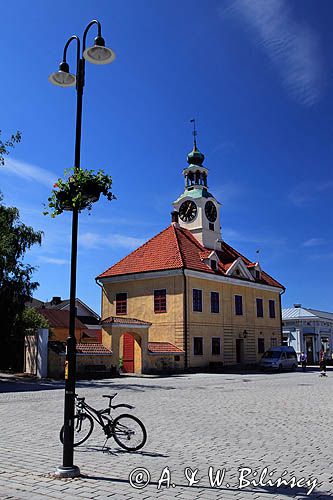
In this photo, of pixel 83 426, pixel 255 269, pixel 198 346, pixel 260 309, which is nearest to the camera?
pixel 83 426

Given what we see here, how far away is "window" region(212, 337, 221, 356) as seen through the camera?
37.9 meters

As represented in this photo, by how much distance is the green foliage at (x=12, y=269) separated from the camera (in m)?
28.5

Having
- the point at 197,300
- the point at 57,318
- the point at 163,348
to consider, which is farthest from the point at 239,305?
the point at 57,318

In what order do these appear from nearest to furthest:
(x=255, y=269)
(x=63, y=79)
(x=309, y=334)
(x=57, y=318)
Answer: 1. (x=63, y=79)
2. (x=255, y=269)
3. (x=57, y=318)
4. (x=309, y=334)

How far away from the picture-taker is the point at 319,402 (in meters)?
16.4

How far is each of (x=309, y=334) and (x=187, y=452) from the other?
5049cm

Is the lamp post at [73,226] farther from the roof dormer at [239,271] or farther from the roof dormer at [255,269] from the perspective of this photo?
the roof dormer at [255,269]

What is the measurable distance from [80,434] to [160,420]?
337 centimetres

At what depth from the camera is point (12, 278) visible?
31125 millimetres

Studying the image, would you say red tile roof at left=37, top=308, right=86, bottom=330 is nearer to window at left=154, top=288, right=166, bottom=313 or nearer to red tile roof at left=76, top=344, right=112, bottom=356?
window at left=154, top=288, right=166, bottom=313

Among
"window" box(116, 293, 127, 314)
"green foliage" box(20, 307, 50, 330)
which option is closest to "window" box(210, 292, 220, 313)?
"window" box(116, 293, 127, 314)

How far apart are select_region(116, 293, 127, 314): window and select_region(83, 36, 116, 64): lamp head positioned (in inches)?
1260

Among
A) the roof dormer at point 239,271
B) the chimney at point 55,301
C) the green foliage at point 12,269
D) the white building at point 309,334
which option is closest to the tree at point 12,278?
the green foliage at point 12,269

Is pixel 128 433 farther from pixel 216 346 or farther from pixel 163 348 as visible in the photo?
pixel 216 346
